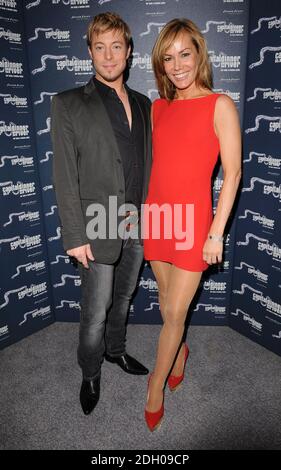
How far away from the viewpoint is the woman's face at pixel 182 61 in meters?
1.69

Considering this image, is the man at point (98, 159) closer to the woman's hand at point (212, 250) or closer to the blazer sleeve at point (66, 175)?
the blazer sleeve at point (66, 175)

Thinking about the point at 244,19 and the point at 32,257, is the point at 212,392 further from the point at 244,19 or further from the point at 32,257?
the point at 244,19

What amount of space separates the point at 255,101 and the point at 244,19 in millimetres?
533

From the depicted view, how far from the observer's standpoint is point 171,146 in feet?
5.96

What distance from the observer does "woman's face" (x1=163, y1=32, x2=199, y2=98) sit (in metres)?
1.69

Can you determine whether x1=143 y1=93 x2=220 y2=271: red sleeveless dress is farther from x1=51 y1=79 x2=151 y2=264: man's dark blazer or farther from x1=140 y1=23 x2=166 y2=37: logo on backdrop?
x1=140 y1=23 x2=166 y2=37: logo on backdrop

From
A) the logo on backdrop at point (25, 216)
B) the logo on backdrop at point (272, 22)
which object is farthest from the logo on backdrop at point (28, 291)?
the logo on backdrop at point (272, 22)

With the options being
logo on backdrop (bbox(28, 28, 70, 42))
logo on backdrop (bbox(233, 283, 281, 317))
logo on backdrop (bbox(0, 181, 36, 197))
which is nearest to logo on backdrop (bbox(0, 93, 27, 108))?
logo on backdrop (bbox(28, 28, 70, 42))

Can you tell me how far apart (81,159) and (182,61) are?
2.35ft

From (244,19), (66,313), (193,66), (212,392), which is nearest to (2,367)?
(66,313)

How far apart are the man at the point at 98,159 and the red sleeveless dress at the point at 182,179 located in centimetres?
14

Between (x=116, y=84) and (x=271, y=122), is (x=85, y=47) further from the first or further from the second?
(x=271, y=122)
